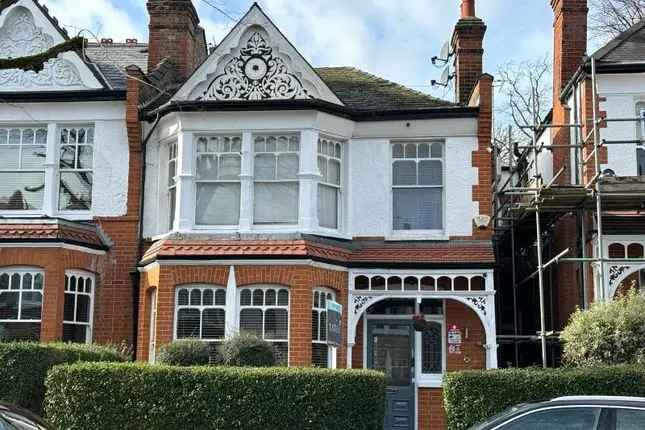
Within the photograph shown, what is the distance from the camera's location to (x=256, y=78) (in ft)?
56.0

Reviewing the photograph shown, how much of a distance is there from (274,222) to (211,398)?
5422 millimetres

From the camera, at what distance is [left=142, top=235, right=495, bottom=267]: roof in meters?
16.1

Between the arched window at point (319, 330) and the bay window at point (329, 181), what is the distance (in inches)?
55.6

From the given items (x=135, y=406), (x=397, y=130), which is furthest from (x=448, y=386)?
(x=397, y=130)

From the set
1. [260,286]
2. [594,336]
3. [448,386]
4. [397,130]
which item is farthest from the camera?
[397,130]

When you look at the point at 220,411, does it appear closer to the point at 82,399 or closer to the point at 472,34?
the point at 82,399

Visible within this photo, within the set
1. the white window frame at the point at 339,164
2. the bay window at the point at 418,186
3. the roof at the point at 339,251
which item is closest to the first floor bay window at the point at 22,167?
the roof at the point at 339,251

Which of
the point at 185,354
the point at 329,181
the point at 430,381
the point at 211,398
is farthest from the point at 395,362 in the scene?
the point at 211,398

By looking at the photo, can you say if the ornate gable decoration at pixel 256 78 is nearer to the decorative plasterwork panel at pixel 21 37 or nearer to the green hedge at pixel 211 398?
the decorative plasterwork panel at pixel 21 37

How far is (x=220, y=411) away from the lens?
1190 cm

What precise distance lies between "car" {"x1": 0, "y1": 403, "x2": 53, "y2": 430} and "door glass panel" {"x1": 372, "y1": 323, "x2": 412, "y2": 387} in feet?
32.0

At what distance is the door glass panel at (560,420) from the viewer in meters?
7.96

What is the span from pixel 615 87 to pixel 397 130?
4.20 meters

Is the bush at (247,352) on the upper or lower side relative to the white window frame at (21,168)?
lower
